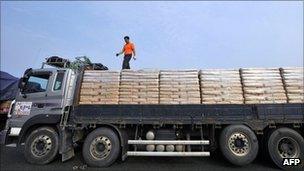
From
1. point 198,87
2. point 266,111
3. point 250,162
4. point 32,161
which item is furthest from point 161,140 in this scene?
point 32,161

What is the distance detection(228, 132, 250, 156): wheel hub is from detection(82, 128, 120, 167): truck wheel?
133 inches

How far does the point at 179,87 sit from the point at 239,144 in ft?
7.99

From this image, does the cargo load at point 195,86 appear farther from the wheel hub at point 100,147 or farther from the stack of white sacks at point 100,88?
the wheel hub at point 100,147

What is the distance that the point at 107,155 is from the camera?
8914 mm

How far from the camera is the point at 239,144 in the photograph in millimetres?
8656

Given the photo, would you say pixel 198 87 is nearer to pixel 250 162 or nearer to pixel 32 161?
pixel 250 162

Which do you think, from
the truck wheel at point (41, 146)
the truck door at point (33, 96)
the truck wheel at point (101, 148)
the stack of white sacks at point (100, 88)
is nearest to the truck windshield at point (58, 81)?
the truck door at point (33, 96)

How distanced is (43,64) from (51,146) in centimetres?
292

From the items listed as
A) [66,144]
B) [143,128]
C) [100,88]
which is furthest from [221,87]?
[66,144]

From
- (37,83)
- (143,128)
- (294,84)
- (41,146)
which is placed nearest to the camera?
(294,84)

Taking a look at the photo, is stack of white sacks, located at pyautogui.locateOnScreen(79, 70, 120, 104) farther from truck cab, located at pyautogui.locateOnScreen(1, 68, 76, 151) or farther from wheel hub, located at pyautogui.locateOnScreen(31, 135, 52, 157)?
wheel hub, located at pyautogui.locateOnScreen(31, 135, 52, 157)

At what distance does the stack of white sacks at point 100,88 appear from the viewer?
9344mm

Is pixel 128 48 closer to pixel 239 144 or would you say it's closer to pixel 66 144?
pixel 66 144

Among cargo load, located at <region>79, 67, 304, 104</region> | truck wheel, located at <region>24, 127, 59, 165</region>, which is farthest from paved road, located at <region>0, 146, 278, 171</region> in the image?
cargo load, located at <region>79, 67, 304, 104</region>
